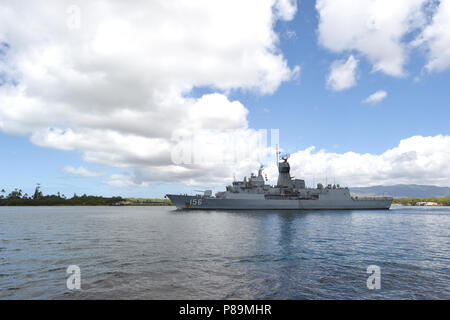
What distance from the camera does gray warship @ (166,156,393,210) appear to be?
66.1 meters

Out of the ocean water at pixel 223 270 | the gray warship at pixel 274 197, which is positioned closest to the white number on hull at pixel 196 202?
the gray warship at pixel 274 197

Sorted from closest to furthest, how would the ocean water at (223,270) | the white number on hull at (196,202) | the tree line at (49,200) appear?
the ocean water at (223,270), the white number on hull at (196,202), the tree line at (49,200)

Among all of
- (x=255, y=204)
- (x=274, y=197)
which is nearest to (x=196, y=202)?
(x=255, y=204)

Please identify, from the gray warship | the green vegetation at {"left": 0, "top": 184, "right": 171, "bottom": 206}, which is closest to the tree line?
the green vegetation at {"left": 0, "top": 184, "right": 171, "bottom": 206}

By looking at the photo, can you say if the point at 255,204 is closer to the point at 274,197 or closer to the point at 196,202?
the point at 274,197

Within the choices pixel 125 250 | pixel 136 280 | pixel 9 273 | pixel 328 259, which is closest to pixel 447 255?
pixel 328 259

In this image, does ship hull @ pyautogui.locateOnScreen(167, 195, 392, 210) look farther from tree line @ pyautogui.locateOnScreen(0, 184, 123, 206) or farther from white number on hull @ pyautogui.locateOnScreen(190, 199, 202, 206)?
tree line @ pyautogui.locateOnScreen(0, 184, 123, 206)

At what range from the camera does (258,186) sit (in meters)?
68.6

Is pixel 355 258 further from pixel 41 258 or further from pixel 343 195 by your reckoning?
pixel 343 195

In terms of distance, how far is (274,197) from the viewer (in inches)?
2699

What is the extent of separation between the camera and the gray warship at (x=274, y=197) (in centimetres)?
6606

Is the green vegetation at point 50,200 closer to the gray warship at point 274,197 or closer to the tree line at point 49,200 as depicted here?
the tree line at point 49,200

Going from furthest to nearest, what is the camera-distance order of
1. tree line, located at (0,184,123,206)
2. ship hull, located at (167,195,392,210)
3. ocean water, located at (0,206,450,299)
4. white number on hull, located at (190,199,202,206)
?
tree line, located at (0,184,123,206), white number on hull, located at (190,199,202,206), ship hull, located at (167,195,392,210), ocean water, located at (0,206,450,299)
